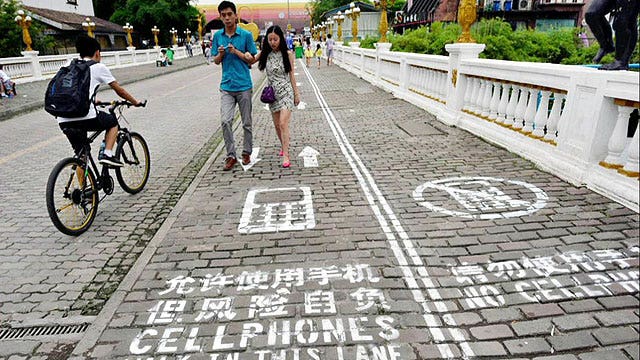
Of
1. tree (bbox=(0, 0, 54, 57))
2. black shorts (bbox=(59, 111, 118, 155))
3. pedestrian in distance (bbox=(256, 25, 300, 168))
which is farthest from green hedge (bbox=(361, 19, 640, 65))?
tree (bbox=(0, 0, 54, 57))

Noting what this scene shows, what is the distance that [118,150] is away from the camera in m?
5.70

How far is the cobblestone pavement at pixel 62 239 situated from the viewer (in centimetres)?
349

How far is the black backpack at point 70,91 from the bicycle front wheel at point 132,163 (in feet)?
3.35

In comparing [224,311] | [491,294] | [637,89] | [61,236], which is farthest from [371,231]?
[61,236]

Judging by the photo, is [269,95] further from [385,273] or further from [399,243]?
[385,273]

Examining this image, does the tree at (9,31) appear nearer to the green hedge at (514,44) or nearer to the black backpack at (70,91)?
the green hedge at (514,44)

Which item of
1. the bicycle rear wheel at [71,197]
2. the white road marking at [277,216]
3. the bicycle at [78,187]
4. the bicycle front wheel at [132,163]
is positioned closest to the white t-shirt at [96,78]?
the bicycle at [78,187]

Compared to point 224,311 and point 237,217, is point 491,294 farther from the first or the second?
point 237,217

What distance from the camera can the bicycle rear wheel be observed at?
4.57 meters

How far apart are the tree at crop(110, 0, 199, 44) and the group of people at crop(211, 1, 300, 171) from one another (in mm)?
60817

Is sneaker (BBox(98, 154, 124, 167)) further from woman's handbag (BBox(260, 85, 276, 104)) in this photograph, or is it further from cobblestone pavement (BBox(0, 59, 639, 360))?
woman's handbag (BBox(260, 85, 276, 104))

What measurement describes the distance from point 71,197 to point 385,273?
352 cm

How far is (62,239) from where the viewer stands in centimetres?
488

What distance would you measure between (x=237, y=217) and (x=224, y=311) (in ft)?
6.36
